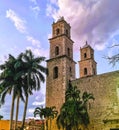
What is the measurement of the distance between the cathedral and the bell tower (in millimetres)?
699

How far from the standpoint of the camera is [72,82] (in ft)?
127

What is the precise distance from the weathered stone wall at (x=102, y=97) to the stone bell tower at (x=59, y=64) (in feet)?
10.8

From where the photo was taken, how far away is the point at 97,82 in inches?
1411

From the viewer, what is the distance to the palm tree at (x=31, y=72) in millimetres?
33469

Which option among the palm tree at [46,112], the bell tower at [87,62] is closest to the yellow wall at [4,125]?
the palm tree at [46,112]

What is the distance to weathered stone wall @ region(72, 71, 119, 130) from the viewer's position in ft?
108

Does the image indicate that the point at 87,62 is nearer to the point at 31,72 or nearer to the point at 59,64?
the point at 59,64

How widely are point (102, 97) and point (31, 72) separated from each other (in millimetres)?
9854

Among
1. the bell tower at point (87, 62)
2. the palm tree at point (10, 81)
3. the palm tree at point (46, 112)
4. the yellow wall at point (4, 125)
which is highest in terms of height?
the bell tower at point (87, 62)

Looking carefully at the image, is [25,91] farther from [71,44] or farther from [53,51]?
[71,44]

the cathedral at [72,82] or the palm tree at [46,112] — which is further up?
the cathedral at [72,82]

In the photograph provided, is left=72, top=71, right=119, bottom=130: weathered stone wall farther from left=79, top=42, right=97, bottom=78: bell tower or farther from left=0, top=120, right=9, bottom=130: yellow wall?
left=0, top=120, right=9, bottom=130: yellow wall

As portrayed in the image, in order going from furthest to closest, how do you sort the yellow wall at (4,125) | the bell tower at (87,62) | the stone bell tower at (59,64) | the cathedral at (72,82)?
the bell tower at (87,62) < the yellow wall at (4,125) < the stone bell tower at (59,64) < the cathedral at (72,82)

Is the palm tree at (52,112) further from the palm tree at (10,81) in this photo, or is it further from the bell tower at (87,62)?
the bell tower at (87,62)
